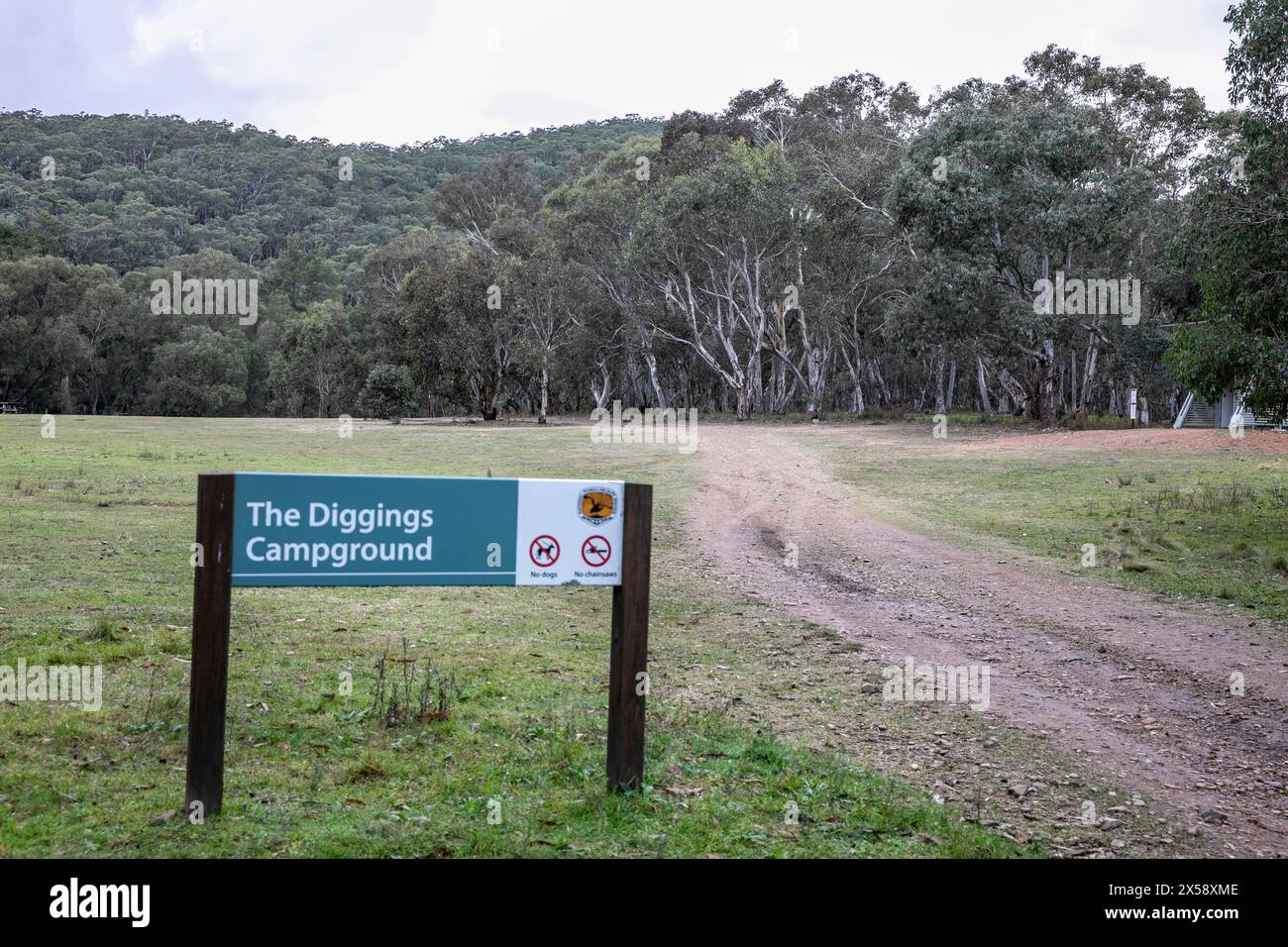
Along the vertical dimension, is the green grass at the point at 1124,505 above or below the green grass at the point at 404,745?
above

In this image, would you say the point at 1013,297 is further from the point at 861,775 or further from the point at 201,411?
the point at 201,411

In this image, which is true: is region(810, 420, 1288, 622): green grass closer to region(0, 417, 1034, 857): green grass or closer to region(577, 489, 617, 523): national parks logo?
region(0, 417, 1034, 857): green grass

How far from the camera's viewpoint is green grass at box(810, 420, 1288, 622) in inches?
532

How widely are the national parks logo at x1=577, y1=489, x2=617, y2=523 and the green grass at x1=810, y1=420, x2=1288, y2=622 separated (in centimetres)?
850

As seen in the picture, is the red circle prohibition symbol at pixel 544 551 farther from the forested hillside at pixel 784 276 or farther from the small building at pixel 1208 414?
the small building at pixel 1208 414

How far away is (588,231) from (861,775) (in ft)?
173

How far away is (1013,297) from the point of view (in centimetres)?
3884

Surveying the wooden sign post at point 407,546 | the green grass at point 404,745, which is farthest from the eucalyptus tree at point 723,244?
the wooden sign post at point 407,546

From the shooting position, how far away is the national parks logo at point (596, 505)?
17.5 ft

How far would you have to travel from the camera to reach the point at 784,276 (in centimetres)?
5475

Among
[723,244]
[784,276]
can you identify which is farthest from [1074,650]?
[784,276]

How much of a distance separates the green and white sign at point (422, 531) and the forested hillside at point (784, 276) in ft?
41.6

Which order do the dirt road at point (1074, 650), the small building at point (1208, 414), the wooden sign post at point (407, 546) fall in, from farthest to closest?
the small building at point (1208, 414), the dirt road at point (1074, 650), the wooden sign post at point (407, 546)

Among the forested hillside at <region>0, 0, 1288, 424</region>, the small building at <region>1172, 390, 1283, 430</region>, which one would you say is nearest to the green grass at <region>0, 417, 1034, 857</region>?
the forested hillside at <region>0, 0, 1288, 424</region>
